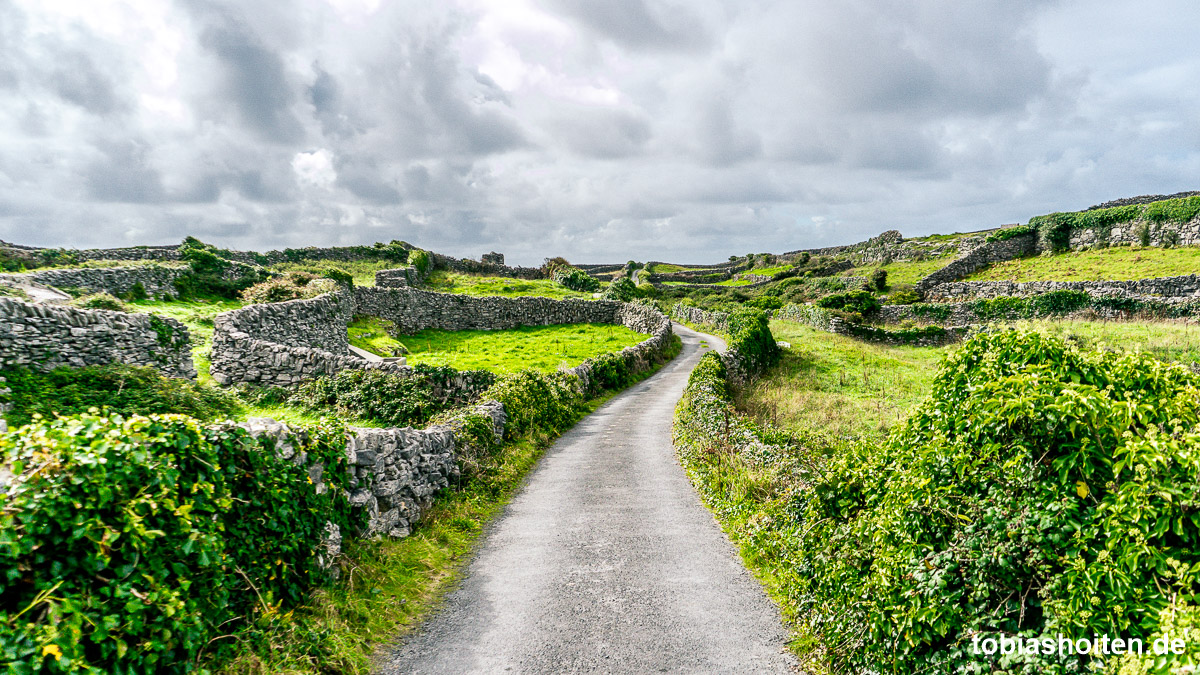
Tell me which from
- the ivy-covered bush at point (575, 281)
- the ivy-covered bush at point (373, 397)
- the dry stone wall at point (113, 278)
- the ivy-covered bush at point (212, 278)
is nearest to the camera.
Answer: the ivy-covered bush at point (373, 397)

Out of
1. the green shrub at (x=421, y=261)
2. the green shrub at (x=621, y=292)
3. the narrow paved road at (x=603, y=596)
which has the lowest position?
the narrow paved road at (x=603, y=596)

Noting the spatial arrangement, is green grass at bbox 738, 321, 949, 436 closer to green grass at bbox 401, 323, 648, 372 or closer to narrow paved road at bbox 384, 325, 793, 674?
narrow paved road at bbox 384, 325, 793, 674

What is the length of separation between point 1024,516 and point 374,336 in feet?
109

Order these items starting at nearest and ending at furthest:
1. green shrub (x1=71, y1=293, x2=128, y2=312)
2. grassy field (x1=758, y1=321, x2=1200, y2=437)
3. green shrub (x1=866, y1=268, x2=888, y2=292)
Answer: green shrub (x1=71, y1=293, x2=128, y2=312)
grassy field (x1=758, y1=321, x2=1200, y2=437)
green shrub (x1=866, y1=268, x2=888, y2=292)

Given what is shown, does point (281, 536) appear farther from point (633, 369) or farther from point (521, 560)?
point (633, 369)

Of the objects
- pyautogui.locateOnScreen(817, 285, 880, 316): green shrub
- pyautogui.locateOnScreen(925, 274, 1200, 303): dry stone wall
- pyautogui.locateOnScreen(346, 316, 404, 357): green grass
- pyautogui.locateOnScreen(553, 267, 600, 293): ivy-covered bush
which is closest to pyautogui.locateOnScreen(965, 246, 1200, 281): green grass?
pyautogui.locateOnScreen(925, 274, 1200, 303): dry stone wall

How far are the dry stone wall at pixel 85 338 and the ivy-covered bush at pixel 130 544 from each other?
9.47 m

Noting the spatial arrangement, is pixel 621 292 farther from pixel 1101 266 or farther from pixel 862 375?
pixel 1101 266

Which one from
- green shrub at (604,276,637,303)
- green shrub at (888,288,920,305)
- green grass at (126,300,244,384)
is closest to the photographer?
green grass at (126,300,244,384)

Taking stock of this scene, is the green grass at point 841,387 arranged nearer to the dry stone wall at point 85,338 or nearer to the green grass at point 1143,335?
the green grass at point 1143,335

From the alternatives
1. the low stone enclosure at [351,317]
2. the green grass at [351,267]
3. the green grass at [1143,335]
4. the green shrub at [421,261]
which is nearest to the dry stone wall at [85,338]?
the low stone enclosure at [351,317]

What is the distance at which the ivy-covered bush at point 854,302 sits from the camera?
164ft

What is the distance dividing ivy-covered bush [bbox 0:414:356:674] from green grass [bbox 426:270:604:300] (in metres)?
44.3

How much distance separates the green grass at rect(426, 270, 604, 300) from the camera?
173 ft
